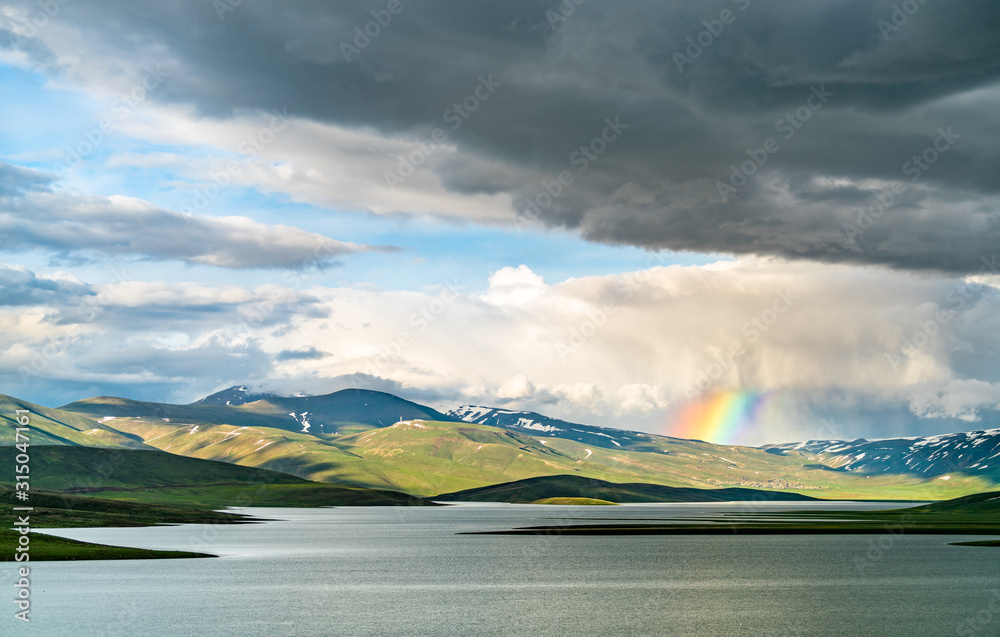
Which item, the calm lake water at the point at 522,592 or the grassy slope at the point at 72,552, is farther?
the grassy slope at the point at 72,552

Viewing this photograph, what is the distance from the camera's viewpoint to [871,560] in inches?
4926

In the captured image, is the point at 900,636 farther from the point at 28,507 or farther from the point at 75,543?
the point at 28,507

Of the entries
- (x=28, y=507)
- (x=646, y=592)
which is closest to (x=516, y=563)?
(x=646, y=592)

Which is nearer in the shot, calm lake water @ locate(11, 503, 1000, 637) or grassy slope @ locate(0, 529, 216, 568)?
calm lake water @ locate(11, 503, 1000, 637)

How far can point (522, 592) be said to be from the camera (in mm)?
86562

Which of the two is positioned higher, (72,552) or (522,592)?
(72,552)

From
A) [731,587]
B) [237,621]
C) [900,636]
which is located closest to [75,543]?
[237,621]

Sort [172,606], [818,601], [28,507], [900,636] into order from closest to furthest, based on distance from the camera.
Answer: [900,636] < [172,606] < [818,601] < [28,507]

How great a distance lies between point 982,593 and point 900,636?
3232 centimetres

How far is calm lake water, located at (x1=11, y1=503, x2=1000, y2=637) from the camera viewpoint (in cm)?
6406

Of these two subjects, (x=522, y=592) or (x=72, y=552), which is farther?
(x=72, y=552)

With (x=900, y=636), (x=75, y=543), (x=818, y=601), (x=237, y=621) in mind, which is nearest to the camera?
(x=900, y=636)

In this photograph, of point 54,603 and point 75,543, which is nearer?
point 54,603

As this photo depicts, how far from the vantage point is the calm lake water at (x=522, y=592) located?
2522 inches
